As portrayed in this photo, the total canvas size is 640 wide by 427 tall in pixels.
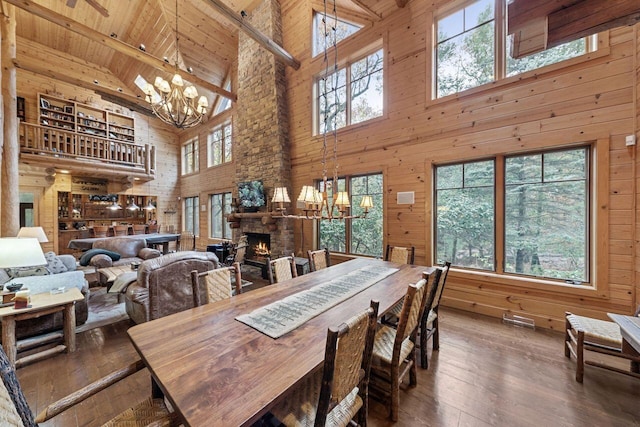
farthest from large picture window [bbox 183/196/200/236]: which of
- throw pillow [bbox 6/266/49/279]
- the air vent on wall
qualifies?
the air vent on wall

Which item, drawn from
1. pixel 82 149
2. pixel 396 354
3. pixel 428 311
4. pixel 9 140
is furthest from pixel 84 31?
pixel 428 311

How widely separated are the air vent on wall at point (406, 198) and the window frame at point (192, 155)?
26.7 ft

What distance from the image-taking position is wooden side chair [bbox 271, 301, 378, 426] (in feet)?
3.41

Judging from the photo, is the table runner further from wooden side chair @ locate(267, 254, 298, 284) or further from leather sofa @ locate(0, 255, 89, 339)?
leather sofa @ locate(0, 255, 89, 339)

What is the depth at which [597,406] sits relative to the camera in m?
1.83

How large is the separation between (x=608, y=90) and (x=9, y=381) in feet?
16.9

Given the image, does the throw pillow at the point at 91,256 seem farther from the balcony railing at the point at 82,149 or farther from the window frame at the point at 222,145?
the window frame at the point at 222,145

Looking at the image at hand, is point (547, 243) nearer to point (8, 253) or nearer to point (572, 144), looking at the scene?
point (572, 144)

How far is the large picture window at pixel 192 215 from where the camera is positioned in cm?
950

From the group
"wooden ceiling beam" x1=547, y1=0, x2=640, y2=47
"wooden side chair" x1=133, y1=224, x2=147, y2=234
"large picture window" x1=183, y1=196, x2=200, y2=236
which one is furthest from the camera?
"large picture window" x1=183, y1=196, x2=200, y2=236

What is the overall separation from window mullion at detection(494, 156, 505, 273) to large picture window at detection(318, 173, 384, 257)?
1764mm

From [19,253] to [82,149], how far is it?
24.7 ft

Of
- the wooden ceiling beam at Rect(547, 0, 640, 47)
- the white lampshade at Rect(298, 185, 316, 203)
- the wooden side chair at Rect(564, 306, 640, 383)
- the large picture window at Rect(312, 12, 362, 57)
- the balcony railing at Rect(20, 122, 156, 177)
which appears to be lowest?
the wooden side chair at Rect(564, 306, 640, 383)

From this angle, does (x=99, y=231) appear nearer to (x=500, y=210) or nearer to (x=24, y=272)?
(x=24, y=272)
